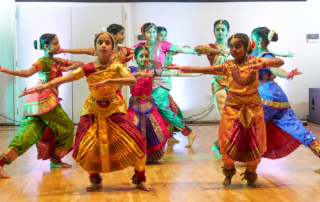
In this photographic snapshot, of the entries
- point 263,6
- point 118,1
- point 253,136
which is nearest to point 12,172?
point 253,136

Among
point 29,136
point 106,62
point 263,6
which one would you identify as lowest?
point 29,136

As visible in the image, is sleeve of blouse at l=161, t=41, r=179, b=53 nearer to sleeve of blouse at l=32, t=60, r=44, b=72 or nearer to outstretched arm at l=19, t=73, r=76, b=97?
sleeve of blouse at l=32, t=60, r=44, b=72

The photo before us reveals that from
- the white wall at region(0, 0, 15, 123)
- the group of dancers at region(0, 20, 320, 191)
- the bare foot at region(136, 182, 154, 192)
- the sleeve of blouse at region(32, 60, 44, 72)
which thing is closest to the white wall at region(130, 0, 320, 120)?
the white wall at region(0, 0, 15, 123)

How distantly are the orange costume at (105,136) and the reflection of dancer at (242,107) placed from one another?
578 millimetres

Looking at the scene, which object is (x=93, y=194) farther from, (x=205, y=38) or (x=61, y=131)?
(x=205, y=38)

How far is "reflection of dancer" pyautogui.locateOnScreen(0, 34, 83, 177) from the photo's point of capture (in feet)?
12.0

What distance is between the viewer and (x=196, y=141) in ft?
18.5

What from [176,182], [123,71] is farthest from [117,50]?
[176,182]

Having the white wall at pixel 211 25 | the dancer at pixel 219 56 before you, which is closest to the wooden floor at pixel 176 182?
the dancer at pixel 219 56

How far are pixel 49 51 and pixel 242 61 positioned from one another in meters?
1.95

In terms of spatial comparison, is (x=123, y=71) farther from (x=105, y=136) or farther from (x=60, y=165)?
(x=60, y=165)

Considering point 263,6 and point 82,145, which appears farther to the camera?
point 263,6

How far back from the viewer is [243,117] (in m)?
3.03

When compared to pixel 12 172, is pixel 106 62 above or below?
above
